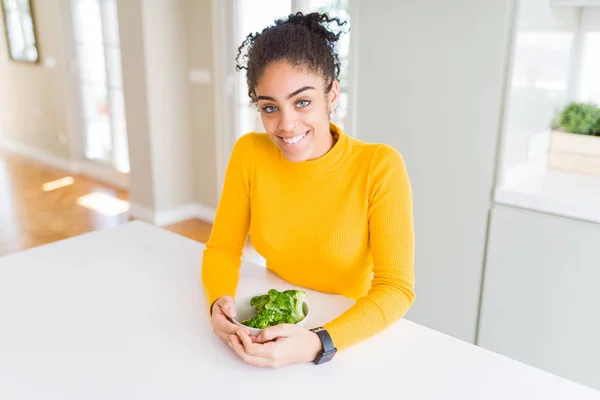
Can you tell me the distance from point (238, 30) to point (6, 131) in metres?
3.95

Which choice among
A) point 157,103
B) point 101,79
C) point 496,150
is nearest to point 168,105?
point 157,103

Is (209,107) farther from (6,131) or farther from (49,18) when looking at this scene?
(6,131)

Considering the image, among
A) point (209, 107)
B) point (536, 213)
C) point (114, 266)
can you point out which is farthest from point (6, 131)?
point (536, 213)

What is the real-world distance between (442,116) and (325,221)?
0.98 meters

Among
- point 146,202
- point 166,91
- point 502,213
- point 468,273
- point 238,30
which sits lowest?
point 146,202

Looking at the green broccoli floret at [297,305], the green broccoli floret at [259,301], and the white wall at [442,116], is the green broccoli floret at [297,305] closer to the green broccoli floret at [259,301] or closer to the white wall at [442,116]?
the green broccoli floret at [259,301]

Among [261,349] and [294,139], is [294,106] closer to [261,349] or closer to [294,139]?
[294,139]

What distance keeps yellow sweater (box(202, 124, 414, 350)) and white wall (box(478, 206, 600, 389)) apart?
0.83 m

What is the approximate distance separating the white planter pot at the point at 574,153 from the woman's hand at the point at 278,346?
167 cm

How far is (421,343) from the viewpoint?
1.01 meters

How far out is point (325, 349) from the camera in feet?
3.09

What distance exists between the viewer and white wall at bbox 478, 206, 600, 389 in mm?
1805

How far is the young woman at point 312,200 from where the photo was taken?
113 centimetres

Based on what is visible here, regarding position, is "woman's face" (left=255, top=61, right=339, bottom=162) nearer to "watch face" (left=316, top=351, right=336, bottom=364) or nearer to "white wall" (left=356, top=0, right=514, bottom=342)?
"watch face" (left=316, top=351, right=336, bottom=364)
